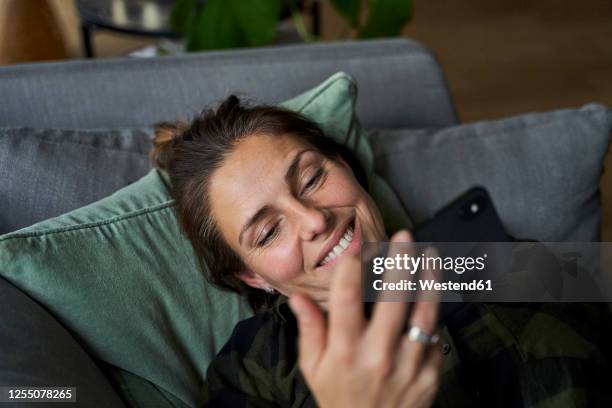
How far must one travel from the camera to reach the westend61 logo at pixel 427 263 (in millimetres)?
832

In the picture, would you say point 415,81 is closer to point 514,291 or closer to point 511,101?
point 514,291

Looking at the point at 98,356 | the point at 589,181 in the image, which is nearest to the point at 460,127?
the point at 589,181

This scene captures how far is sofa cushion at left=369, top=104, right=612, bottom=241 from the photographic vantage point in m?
1.50

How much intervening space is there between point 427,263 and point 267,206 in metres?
0.33

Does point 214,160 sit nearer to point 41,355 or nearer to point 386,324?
point 41,355

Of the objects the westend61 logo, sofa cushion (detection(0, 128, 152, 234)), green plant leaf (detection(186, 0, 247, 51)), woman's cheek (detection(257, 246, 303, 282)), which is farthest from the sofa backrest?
the westend61 logo

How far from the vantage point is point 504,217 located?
4.96 ft

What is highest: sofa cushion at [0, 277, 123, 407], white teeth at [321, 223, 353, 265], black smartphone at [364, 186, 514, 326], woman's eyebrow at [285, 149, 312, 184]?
woman's eyebrow at [285, 149, 312, 184]

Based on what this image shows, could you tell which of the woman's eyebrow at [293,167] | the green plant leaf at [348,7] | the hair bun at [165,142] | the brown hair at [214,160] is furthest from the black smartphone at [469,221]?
the green plant leaf at [348,7]

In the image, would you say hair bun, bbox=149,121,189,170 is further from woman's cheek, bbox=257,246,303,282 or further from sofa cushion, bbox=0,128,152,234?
woman's cheek, bbox=257,246,303,282

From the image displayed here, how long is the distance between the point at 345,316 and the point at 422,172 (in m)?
0.90

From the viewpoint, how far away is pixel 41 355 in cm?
104

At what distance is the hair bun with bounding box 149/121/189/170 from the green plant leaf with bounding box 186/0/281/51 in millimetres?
592

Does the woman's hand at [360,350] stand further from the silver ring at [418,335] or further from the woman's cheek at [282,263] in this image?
the woman's cheek at [282,263]
